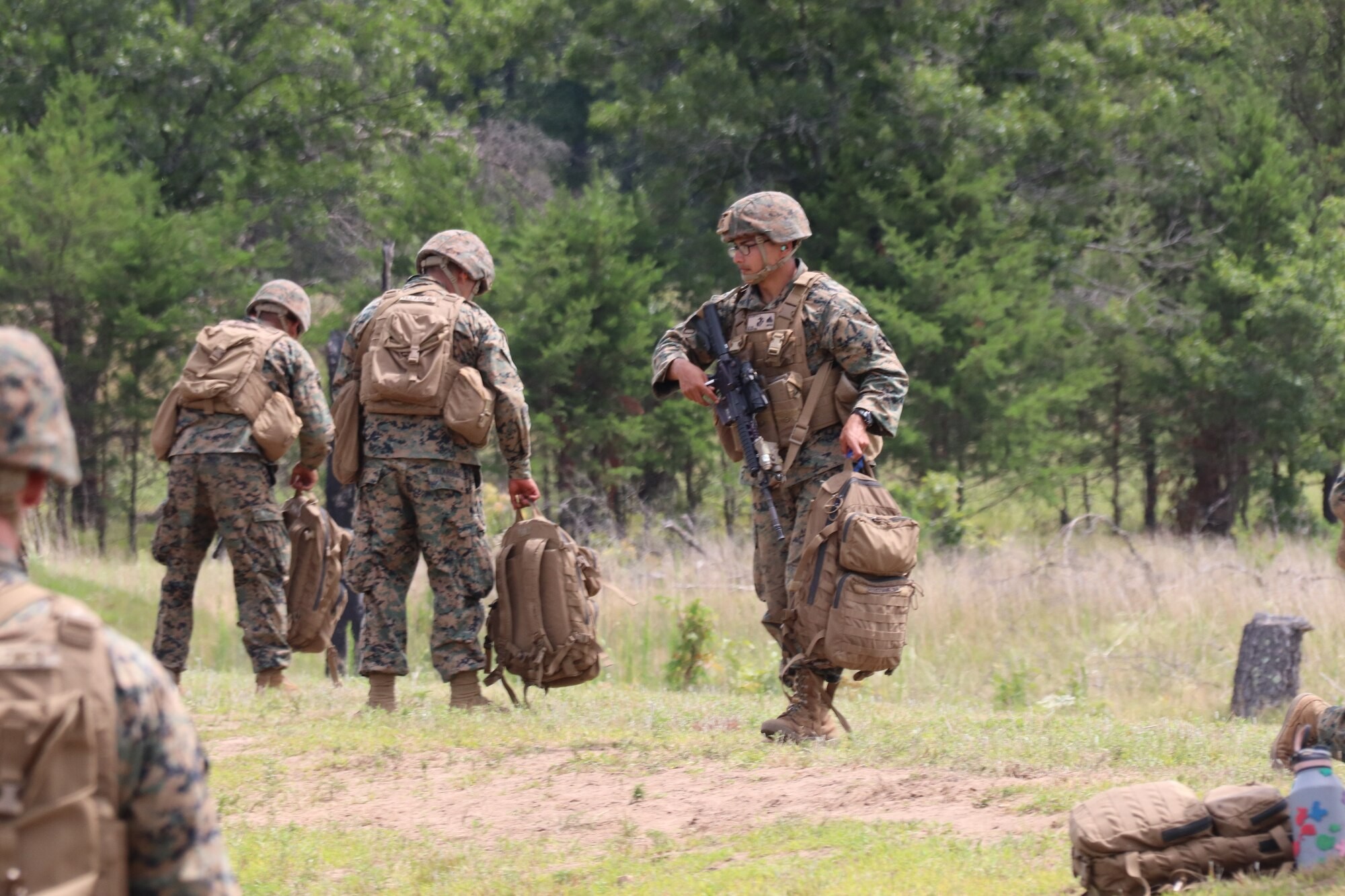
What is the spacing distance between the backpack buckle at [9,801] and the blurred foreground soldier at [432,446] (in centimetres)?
577

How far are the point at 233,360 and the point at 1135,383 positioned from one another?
17549 millimetres

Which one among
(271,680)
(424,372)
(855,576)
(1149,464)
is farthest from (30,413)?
(1149,464)

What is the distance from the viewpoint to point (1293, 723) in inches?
252

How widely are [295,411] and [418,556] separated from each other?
1580 mm

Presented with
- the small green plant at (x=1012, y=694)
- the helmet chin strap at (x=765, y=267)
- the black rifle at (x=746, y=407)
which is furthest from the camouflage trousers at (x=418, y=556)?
the small green plant at (x=1012, y=694)

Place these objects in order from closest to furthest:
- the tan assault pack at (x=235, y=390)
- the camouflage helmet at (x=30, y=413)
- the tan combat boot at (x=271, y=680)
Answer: the camouflage helmet at (x=30, y=413), the tan assault pack at (x=235, y=390), the tan combat boot at (x=271, y=680)

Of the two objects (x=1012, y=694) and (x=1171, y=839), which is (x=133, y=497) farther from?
(x=1171, y=839)

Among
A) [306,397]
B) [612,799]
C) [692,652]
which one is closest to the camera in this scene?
[612,799]

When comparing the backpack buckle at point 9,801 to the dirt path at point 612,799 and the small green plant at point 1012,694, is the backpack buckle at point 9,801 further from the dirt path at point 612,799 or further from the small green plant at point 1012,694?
the small green plant at point 1012,694

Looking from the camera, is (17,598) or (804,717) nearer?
(17,598)

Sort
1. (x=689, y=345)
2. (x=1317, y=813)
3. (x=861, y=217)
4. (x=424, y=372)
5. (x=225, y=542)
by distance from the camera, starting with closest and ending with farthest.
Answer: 1. (x=1317, y=813)
2. (x=689, y=345)
3. (x=424, y=372)
4. (x=225, y=542)
5. (x=861, y=217)

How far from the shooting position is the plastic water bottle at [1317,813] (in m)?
4.79

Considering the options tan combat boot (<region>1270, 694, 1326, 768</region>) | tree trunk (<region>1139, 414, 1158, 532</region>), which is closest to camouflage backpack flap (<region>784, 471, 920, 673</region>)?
tan combat boot (<region>1270, 694, 1326, 768</region>)

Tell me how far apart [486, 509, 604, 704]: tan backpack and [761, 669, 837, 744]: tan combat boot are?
1183 millimetres
